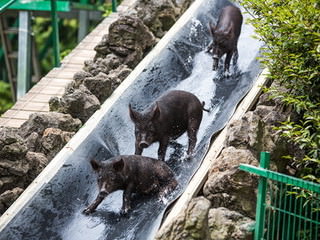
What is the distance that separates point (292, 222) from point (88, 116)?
3671 millimetres

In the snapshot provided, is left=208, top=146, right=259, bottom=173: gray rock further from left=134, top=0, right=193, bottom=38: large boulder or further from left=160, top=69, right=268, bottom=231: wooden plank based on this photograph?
left=134, top=0, right=193, bottom=38: large boulder

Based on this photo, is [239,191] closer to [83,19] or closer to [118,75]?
[118,75]

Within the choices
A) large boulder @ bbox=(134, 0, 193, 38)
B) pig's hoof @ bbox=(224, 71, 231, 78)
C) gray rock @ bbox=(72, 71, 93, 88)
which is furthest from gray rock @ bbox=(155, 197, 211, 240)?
large boulder @ bbox=(134, 0, 193, 38)

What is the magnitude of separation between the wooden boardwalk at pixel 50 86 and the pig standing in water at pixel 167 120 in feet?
7.07

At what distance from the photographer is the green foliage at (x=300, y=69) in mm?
6535

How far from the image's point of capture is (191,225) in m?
5.86

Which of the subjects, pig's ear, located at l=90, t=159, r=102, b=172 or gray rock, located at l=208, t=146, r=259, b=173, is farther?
pig's ear, located at l=90, t=159, r=102, b=172

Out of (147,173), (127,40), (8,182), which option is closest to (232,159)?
(147,173)

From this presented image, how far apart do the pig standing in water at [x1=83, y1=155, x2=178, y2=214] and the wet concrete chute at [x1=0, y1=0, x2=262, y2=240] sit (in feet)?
0.42

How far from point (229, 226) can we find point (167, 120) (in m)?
2.21

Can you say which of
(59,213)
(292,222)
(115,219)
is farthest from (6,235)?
(292,222)

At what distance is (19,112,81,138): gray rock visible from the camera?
27.0ft

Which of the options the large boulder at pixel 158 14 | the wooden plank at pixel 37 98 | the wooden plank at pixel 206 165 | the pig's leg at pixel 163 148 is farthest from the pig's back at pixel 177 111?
the large boulder at pixel 158 14

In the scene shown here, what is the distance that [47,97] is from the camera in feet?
32.1
